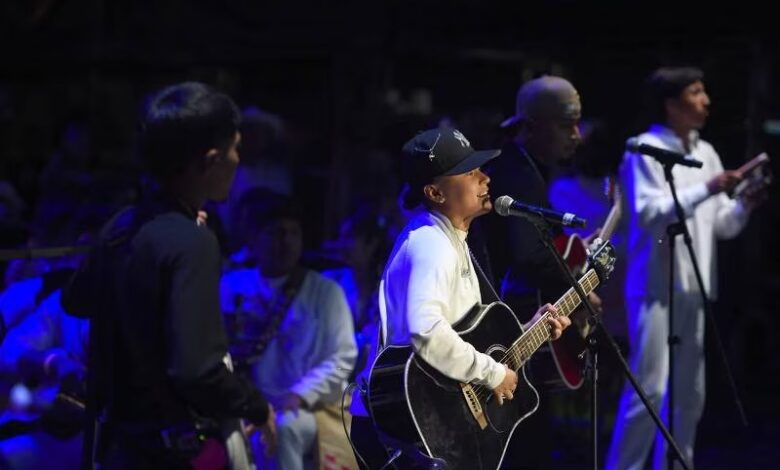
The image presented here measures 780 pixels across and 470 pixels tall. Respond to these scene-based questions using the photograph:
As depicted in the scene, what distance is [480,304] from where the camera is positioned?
4605mm

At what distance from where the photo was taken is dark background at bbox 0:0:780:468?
30.5 feet

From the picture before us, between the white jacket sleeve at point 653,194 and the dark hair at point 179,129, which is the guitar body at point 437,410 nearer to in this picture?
the dark hair at point 179,129

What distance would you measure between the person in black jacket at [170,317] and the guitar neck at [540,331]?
1336 mm

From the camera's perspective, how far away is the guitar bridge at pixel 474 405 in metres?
4.47

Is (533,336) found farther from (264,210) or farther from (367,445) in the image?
(264,210)

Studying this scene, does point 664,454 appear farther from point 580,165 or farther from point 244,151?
point 244,151

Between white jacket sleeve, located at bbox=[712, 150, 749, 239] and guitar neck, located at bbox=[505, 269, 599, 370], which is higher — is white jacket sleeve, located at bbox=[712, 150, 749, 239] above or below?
above

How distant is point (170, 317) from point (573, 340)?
2490 millimetres

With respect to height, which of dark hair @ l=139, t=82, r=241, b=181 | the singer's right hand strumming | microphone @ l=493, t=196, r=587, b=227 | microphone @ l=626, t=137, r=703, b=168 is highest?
dark hair @ l=139, t=82, r=241, b=181

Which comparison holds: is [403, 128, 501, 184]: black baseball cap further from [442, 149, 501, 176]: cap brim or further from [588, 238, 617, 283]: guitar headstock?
[588, 238, 617, 283]: guitar headstock

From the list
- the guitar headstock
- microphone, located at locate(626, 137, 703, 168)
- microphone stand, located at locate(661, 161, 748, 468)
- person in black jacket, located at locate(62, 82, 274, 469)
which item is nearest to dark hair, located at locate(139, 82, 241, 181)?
person in black jacket, located at locate(62, 82, 274, 469)

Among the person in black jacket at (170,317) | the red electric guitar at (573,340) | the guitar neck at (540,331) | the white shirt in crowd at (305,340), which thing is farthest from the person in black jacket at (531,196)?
the person in black jacket at (170,317)

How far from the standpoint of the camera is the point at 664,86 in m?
6.66

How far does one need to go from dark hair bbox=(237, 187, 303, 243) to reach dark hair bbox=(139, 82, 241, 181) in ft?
8.13
